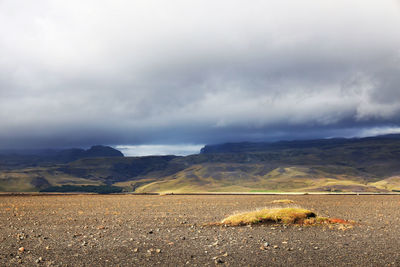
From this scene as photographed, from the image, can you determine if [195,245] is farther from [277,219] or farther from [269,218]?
[277,219]

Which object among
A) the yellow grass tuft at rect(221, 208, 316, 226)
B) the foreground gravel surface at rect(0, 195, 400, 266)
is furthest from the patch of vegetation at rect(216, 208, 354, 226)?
the foreground gravel surface at rect(0, 195, 400, 266)

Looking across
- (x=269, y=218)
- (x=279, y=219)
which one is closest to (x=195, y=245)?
(x=269, y=218)

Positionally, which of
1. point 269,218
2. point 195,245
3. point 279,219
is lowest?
point 279,219

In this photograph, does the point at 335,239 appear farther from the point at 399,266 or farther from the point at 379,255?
the point at 399,266

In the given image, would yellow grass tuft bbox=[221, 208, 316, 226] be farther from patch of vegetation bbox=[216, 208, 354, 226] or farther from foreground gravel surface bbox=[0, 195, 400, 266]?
foreground gravel surface bbox=[0, 195, 400, 266]

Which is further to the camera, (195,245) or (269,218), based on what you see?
(269,218)

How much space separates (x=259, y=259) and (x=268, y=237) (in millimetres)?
6282

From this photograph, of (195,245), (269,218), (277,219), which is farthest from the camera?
(269,218)

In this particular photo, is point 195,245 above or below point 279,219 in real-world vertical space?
above

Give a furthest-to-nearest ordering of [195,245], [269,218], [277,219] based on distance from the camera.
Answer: [269,218] → [277,219] → [195,245]

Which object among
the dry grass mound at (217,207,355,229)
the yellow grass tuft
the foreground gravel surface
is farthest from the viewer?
the yellow grass tuft

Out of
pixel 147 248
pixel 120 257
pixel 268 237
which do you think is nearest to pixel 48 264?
pixel 120 257

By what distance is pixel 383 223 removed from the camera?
31359 mm

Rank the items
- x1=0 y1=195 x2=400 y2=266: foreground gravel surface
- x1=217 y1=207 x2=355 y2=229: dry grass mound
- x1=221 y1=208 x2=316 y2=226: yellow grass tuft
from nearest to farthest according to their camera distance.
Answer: x1=0 y1=195 x2=400 y2=266: foreground gravel surface < x1=217 y1=207 x2=355 y2=229: dry grass mound < x1=221 y1=208 x2=316 y2=226: yellow grass tuft
